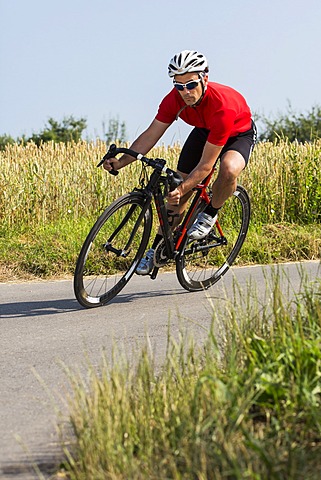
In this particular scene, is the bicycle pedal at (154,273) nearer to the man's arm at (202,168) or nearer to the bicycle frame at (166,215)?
the bicycle frame at (166,215)

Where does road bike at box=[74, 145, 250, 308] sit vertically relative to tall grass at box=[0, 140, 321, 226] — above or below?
below

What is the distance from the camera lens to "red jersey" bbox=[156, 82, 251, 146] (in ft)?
24.9

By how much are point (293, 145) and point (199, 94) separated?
6734 millimetres

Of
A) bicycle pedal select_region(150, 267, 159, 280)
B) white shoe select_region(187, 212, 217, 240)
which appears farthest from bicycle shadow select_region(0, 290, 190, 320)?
white shoe select_region(187, 212, 217, 240)

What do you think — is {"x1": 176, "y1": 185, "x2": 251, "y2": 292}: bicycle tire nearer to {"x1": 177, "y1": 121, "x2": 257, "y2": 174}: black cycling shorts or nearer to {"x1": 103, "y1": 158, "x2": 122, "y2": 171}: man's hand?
{"x1": 177, "y1": 121, "x2": 257, "y2": 174}: black cycling shorts

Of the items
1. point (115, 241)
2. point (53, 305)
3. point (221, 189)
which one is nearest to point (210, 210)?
point (221, 189)

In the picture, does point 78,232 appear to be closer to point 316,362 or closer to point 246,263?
point 246,263

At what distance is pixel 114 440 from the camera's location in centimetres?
374

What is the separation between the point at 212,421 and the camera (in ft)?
11.8

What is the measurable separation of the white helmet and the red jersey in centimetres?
27

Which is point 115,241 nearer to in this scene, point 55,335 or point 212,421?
point 55,335

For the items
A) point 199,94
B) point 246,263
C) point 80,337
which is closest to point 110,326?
point 80,337

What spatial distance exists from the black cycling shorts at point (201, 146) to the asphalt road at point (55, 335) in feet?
4.03

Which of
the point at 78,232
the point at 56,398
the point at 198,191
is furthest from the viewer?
the point at 78,232
